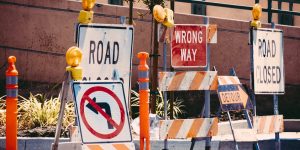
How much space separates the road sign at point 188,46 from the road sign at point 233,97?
56cm

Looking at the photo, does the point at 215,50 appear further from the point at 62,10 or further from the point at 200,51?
the point at 200,51

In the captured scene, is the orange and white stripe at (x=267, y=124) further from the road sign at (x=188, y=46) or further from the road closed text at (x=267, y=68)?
the road sign at (x=188, y=46)

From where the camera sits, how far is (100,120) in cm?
659

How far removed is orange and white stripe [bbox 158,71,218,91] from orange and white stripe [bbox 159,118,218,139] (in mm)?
470

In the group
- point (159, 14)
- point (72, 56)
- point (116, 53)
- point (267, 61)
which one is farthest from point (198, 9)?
point (72, 56)

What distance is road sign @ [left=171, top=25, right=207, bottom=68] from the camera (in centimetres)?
879

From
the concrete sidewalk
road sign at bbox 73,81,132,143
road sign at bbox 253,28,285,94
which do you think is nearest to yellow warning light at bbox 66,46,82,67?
road sign at bbox 73,81,132,143

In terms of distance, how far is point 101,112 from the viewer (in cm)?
661

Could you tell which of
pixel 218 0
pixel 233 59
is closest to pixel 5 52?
pixel 233 59

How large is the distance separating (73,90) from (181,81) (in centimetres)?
264

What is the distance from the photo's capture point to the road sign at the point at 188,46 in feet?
28.8

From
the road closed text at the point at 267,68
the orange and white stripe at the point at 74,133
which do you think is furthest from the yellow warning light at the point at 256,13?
the orange and white stripe at the point at 74,133

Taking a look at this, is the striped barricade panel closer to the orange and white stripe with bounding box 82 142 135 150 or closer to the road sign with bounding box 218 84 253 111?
the orange and white stripe with bounding box 82 142 135 150

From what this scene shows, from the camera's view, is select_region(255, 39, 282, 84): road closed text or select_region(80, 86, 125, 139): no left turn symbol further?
select_region(255, 39, 282, 84): road closed text
